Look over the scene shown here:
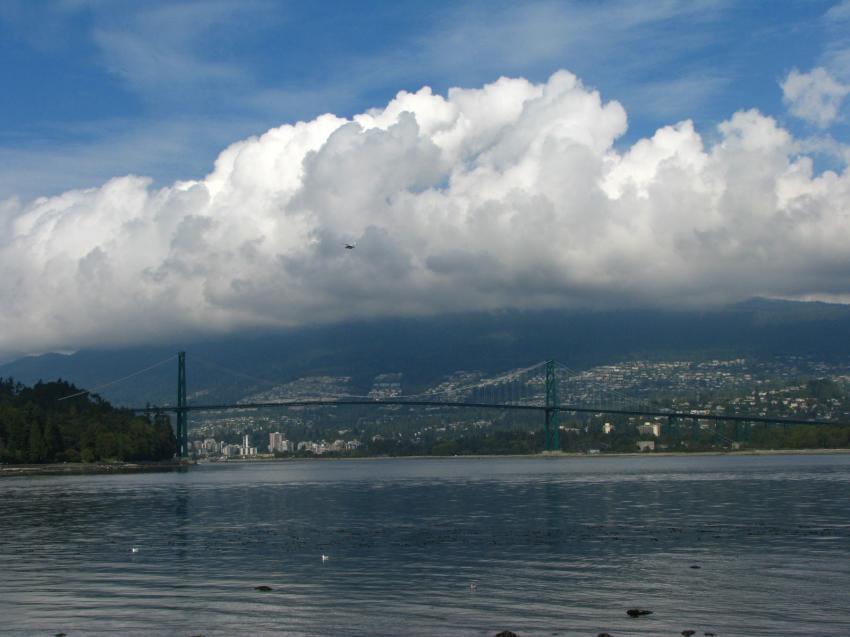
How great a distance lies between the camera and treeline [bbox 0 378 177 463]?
394ft

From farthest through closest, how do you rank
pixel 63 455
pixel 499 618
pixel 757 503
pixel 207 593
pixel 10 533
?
pixel 63 455
pixel 757 503
pixel 10 533
pixel 207 593
pixel 499 618

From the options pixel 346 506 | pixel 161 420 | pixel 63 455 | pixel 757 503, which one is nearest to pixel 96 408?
pixel 161 420

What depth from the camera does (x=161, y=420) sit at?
6097 inches

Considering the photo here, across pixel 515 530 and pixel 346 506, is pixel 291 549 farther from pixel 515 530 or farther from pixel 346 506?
pixel 346 506

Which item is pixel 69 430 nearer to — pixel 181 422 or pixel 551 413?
pixel 181 422

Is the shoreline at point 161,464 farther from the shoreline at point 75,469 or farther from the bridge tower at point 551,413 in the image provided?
the bridge tower at point 551,413

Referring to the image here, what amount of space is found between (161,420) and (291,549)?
124229mm

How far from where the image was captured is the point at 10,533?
43.5 m

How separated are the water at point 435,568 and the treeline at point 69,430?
219 feet

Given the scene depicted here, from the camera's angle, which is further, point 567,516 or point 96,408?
point 96,408

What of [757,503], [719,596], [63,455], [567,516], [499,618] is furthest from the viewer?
[63,455]

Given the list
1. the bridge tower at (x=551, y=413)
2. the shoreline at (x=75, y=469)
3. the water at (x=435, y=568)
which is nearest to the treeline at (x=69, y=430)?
the shoreline at (x=75, y=469)

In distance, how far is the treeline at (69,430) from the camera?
120125 millimetres

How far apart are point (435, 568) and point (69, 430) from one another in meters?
110
